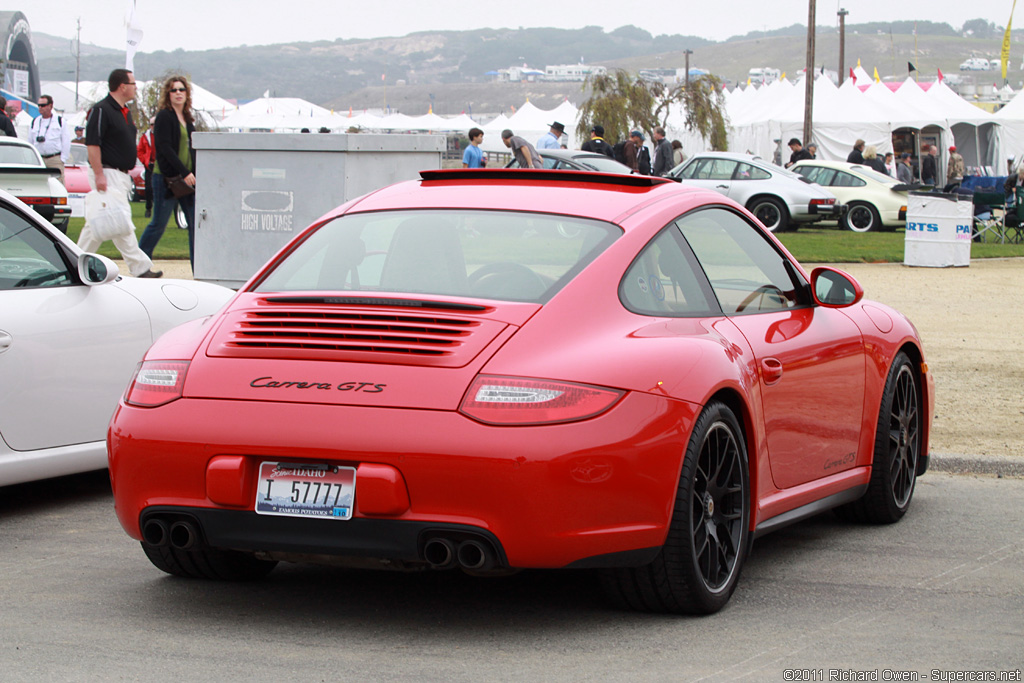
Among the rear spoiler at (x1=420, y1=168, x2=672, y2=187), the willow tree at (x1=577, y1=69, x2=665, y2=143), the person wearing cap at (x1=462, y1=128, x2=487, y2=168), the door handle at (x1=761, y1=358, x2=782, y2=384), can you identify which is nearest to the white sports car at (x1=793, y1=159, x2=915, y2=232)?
the person wearing cap at (x1=462, y1=128, x2=487, y2=168)

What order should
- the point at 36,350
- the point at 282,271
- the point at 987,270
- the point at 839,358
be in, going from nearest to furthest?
1. the point at 282,271
2. the point at 839,358
3. the point at 36,350
4. the point at 987,270

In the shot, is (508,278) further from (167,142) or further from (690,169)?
(690,169)

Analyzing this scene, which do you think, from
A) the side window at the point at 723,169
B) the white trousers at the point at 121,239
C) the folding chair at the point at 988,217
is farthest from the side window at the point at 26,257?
the side window at the point at 723,169

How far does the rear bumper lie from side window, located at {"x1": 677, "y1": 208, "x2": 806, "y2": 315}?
0.91 m

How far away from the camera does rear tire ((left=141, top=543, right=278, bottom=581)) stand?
4.41 m

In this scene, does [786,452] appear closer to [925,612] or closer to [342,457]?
[925,612]

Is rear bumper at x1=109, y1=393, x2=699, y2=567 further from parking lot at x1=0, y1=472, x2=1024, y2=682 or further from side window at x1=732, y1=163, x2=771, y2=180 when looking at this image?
side window at x1=732, y1=163, x2=771, y2=180

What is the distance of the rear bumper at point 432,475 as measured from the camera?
11.9 ft

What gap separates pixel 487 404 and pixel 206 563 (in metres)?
1.34

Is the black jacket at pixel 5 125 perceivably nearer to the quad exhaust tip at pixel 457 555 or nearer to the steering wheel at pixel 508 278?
the steering wheel at pixel 508 278

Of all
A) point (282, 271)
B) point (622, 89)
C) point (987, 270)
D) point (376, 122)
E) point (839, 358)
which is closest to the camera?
point (282, 271)

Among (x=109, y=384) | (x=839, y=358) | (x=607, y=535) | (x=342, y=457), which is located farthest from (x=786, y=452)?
(x=109, y=384)

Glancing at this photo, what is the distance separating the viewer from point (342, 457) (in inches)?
146

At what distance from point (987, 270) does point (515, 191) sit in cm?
1569
